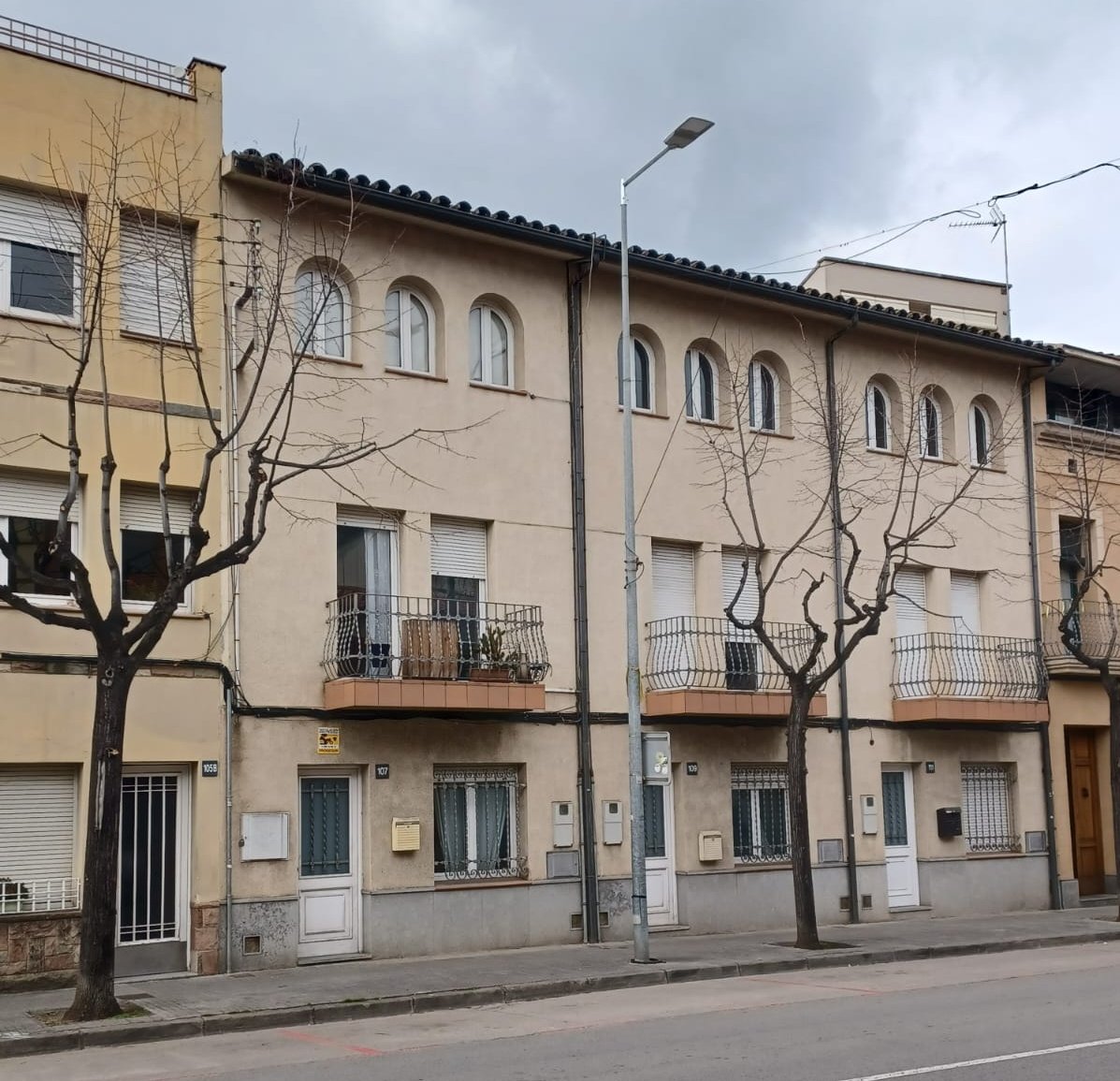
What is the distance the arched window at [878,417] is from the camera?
893 inches

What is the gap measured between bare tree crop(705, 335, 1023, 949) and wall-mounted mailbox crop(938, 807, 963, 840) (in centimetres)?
299

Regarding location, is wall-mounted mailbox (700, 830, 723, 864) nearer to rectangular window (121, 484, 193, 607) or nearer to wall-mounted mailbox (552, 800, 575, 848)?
wall-mounted mailbox (552, 800, 575, 848)

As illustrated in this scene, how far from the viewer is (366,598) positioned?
17047mm

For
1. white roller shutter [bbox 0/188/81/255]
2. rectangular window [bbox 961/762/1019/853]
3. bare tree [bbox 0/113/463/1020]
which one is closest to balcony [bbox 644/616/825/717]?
rectangular window [bbox 961/762/1019/853]

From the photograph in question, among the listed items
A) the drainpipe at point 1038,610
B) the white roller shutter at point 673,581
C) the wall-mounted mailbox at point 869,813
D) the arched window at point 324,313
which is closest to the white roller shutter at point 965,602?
the drainpipe at point 1038,610

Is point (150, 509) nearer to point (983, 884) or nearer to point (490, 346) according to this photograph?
point (490, 346)

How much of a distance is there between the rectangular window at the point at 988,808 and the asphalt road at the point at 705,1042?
807 centimetres

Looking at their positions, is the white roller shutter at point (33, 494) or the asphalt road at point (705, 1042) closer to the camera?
the asphalt road at point (705, 1042)

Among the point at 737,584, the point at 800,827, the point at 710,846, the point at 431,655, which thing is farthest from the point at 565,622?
the point at 800,827

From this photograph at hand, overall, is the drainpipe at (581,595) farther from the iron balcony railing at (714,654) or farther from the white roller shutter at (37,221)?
the white roller shutter at (37,221)

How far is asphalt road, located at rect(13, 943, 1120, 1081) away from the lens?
31.7ft

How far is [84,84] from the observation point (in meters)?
16.0

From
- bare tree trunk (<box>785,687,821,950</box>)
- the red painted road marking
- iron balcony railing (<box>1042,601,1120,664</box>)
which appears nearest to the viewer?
the red painted road marking

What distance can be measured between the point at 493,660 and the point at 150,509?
4355 mm
